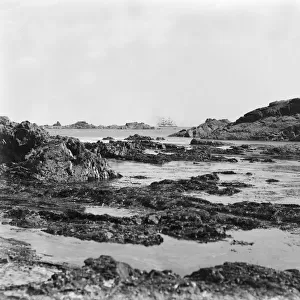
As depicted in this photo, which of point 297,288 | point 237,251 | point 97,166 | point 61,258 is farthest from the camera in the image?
point 97,166

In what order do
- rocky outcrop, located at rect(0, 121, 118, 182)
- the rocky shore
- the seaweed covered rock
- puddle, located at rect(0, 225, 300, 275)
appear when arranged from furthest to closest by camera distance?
the seaweed covered rock → rocky outcrop, located at rect(0, 121, 118, 182) → puddle, located at rect(0, 225, 300, 275) → the rocky shore

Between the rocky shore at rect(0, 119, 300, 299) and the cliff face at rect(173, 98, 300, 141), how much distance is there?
294 feet

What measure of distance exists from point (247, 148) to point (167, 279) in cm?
7587

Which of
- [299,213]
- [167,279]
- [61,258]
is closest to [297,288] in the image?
[167,279]

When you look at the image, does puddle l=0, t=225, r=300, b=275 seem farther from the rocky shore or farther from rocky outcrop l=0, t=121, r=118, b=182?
rocky outcrop l=0, t=121, r=118, b=182

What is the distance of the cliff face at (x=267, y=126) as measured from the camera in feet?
418

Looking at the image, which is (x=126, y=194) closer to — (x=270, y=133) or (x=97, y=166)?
(x=97, y=166)

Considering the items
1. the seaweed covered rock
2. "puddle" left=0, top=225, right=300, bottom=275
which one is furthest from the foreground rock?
the seaweed covered rock

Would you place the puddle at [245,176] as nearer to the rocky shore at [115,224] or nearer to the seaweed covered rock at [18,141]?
the rocky shore at [115,224]

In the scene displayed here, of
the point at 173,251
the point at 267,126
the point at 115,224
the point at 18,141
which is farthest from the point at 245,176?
the point at 267,126

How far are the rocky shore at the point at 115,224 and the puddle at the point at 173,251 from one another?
55cm

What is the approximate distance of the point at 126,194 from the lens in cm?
2803

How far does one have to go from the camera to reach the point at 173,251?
53.9 feet

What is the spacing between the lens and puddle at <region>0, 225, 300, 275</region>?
15.2m
